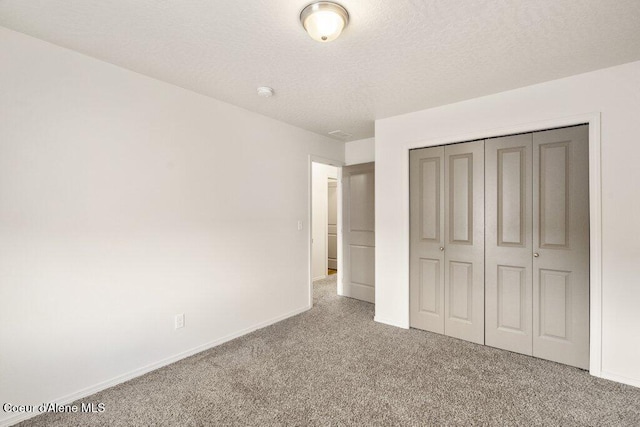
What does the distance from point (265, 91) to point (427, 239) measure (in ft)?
7.61

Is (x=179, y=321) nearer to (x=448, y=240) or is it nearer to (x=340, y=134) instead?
(x=448, y=240)

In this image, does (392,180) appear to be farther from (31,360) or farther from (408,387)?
(31,360)

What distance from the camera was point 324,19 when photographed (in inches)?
63.2

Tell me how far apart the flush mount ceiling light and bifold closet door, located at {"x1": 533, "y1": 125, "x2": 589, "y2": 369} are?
2.13 metres

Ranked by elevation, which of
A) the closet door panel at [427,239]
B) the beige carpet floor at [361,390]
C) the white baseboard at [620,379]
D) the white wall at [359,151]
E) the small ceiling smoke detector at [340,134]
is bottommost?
the beige carpet floor at [361,390]

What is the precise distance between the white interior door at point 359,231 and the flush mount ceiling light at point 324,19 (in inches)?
106

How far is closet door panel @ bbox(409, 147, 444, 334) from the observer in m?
3.17

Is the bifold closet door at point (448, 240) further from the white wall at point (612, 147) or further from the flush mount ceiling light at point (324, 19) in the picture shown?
the flush mount ceiling light at point (324, 19)

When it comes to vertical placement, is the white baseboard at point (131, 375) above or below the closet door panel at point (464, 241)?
below

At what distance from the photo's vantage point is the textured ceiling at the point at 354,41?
1626 millimetres

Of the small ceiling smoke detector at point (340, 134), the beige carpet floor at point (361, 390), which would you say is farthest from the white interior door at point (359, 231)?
the beige carpet floor at point (361, 390)

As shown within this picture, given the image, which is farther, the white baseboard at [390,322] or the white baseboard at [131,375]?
the white baseboard at [390,322]

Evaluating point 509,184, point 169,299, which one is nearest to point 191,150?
point 169,299

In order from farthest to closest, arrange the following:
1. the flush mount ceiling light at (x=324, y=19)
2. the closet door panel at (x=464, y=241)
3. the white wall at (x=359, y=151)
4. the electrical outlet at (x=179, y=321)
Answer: the white wall at (x=359, y=151), the closet door panel at (x=464, y=241), the electrical outlet at (x=179, y=321), the flush mount ceiling light at (x=324, y=19)
